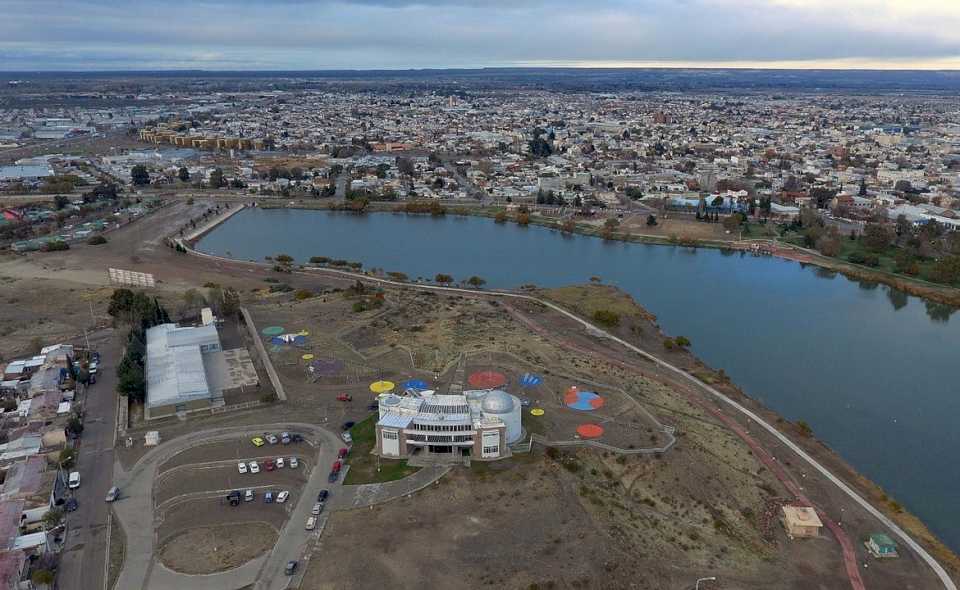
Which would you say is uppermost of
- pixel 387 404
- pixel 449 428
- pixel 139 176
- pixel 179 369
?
pixel 139 176

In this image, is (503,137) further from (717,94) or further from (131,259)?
(717,94)

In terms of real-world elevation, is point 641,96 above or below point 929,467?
above

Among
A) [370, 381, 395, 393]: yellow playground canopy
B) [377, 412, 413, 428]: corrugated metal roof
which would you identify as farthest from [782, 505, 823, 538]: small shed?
[370, 381, 395, 393]: yellow playground canopy

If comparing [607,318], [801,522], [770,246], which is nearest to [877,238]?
[770,246]

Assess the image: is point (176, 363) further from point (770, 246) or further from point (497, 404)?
A: point (770, 246)

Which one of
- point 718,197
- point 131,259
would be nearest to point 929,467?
point 718,197

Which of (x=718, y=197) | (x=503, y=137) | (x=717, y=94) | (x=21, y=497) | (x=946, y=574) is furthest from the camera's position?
(x=717, y=94)

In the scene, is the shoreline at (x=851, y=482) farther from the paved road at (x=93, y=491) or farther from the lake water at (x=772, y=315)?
the paved road at (x=93, y=491)

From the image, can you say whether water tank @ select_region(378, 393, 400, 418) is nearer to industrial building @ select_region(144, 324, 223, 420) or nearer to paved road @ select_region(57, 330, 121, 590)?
industrial building @ select_region(144, 324, 223, 420)
